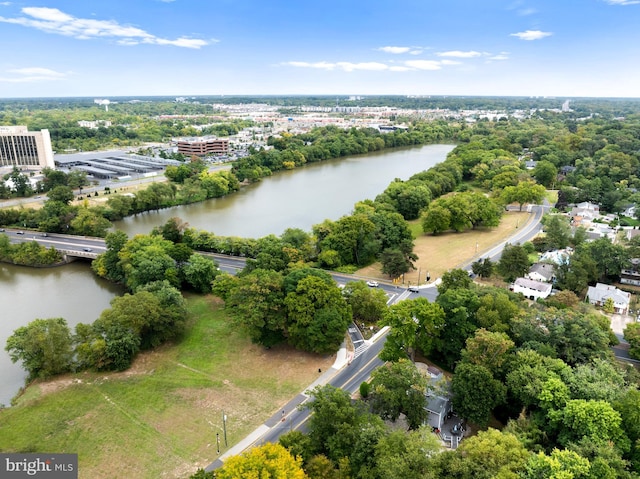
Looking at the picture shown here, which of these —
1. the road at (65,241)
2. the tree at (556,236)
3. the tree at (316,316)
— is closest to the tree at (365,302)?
the tree at (316,316)

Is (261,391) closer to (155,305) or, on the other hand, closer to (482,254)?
(155,305)

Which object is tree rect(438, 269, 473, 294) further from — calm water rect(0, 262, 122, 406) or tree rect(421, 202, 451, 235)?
calm water rect(0, 262, 122, 406)

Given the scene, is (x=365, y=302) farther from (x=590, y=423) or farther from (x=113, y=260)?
(x=113, y=260)

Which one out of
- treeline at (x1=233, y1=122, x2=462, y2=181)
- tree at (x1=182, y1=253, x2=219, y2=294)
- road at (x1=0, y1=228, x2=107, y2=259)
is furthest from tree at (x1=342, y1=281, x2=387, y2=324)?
treeline at (x1=233, y1=122, x2=462, y2=181)

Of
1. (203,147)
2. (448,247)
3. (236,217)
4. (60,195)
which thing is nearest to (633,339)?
(448,247)

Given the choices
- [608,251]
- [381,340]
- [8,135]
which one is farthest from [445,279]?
[8,135]

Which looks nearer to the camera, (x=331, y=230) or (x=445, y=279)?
(x=445, y=279)
